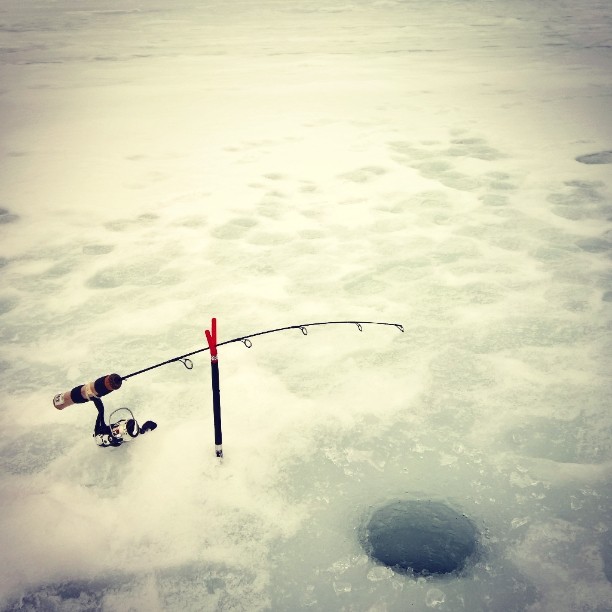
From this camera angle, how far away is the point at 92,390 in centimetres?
261

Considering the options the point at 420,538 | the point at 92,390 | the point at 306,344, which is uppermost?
the point at 92,390

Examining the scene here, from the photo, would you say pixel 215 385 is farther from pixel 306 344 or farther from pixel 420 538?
pixel 306 344

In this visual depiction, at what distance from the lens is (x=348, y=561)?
236cm

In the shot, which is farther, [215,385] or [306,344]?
[306,344]

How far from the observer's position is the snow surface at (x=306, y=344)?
2.39m

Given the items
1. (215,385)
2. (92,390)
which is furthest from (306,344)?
(92,390)

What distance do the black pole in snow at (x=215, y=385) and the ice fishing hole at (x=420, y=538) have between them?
2.80 feet

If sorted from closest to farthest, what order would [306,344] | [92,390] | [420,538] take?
[420,538], [92,390], [306,344]

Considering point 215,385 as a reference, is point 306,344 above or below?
below

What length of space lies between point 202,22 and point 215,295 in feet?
52.1

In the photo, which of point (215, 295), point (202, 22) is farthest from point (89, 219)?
point (202, 22)

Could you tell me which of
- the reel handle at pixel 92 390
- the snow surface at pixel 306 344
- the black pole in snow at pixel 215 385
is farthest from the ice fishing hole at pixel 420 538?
the reel handle at pixel 92 390

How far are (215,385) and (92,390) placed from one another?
642mm

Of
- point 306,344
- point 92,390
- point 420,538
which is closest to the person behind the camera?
point 420,538
